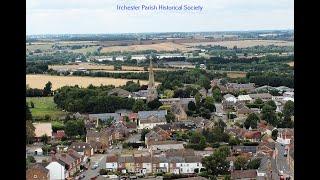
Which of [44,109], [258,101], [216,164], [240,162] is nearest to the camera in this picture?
[44,109]

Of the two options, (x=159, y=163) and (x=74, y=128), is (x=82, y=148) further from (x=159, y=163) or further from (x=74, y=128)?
(x=159, y=163)

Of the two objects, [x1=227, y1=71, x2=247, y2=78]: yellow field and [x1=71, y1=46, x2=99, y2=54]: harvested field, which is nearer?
[x1=71, y1=46, x2=99, y2=54]: harvested field

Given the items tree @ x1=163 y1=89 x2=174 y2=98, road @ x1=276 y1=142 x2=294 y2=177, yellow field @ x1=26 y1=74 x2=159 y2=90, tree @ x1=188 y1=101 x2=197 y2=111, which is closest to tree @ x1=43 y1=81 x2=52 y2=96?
yellow field @ x1=26 y1=74 x2=159 y2=90

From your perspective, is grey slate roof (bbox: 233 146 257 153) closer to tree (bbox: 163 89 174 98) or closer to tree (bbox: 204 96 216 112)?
tree (bbox: 204 96 216 112)

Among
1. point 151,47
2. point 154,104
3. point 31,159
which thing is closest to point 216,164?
point 154,104

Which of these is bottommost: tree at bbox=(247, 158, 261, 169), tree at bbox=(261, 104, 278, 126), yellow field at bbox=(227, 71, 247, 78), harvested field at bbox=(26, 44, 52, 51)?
tree at bbox=(247, 158, 261, 169)
